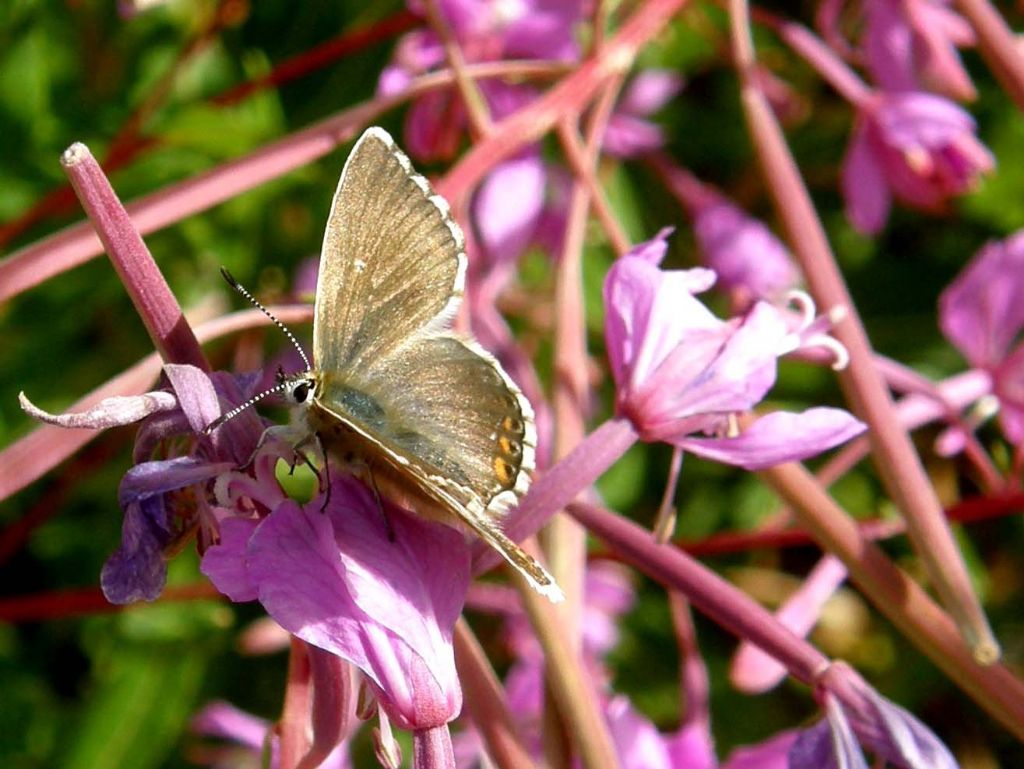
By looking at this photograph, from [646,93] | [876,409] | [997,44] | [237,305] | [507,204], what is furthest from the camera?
[646,93]

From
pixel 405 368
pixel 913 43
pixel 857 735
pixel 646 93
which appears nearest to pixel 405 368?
pixel 405 368

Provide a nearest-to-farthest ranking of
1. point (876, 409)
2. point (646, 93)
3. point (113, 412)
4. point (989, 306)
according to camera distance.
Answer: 1. point (113, 412)
2. point (876, 409)
3. point (989, 306)
4. point (646, 93)

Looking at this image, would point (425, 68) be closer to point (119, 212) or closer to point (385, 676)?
point (119, 212)

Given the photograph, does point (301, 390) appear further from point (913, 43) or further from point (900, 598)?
point (913, 43)

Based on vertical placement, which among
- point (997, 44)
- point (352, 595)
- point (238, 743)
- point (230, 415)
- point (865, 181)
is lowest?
point (238, 743)

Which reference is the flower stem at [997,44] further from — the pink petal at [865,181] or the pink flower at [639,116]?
the pink flower at [639,116]

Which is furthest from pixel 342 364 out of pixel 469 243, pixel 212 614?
pixel 212 614
